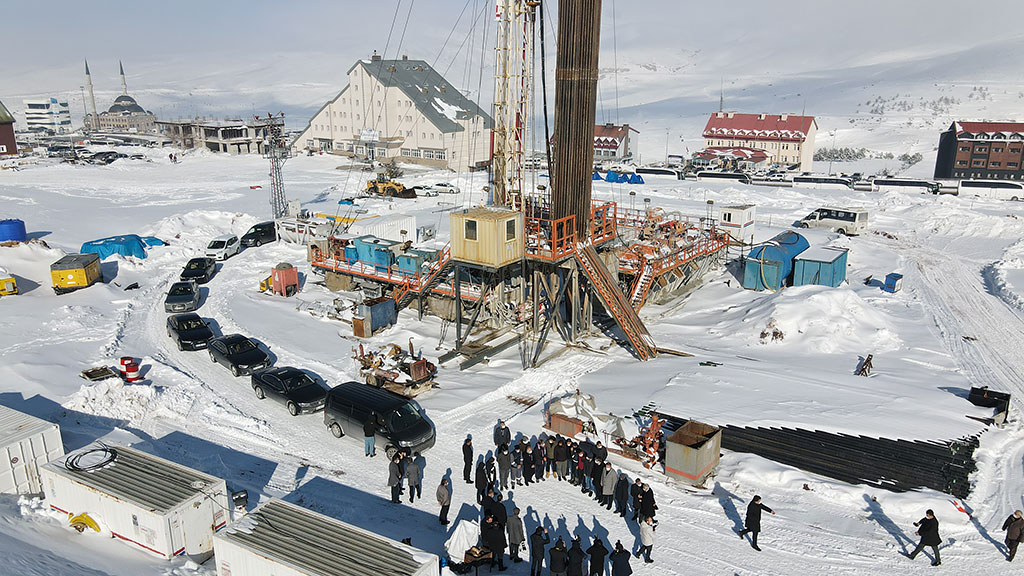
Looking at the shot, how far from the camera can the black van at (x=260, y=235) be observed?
37156mm

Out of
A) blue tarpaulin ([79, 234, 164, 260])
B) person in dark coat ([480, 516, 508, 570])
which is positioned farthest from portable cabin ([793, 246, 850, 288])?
blue tarpaulin ([79, 234, 164, 260])

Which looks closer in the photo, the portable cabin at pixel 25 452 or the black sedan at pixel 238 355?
the portable cabin at pixel 25 452

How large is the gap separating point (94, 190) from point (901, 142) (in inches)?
4215

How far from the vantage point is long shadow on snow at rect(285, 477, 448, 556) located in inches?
522

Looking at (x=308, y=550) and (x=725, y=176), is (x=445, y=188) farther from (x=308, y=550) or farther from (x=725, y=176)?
(x=308, y=550)

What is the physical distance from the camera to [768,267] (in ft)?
95.7

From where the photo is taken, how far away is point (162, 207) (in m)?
48.3

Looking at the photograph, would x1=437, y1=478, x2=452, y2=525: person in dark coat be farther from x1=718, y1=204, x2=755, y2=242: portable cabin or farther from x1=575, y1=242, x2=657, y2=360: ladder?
x1=718, y1=204, x2=755, y2=242: portable cabin

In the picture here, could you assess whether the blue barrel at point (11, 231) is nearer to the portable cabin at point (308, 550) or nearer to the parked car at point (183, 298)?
the parked car at point (183, 298)

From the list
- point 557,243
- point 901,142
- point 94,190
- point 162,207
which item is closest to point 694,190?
point 557,243

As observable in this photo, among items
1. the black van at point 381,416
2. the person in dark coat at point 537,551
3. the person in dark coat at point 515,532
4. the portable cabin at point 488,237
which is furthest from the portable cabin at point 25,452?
the portable cabin at point 488,237

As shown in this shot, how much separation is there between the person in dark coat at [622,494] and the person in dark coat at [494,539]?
8.98 ft

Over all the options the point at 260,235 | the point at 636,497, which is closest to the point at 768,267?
the point at 636,497

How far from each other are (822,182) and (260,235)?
49513mm
